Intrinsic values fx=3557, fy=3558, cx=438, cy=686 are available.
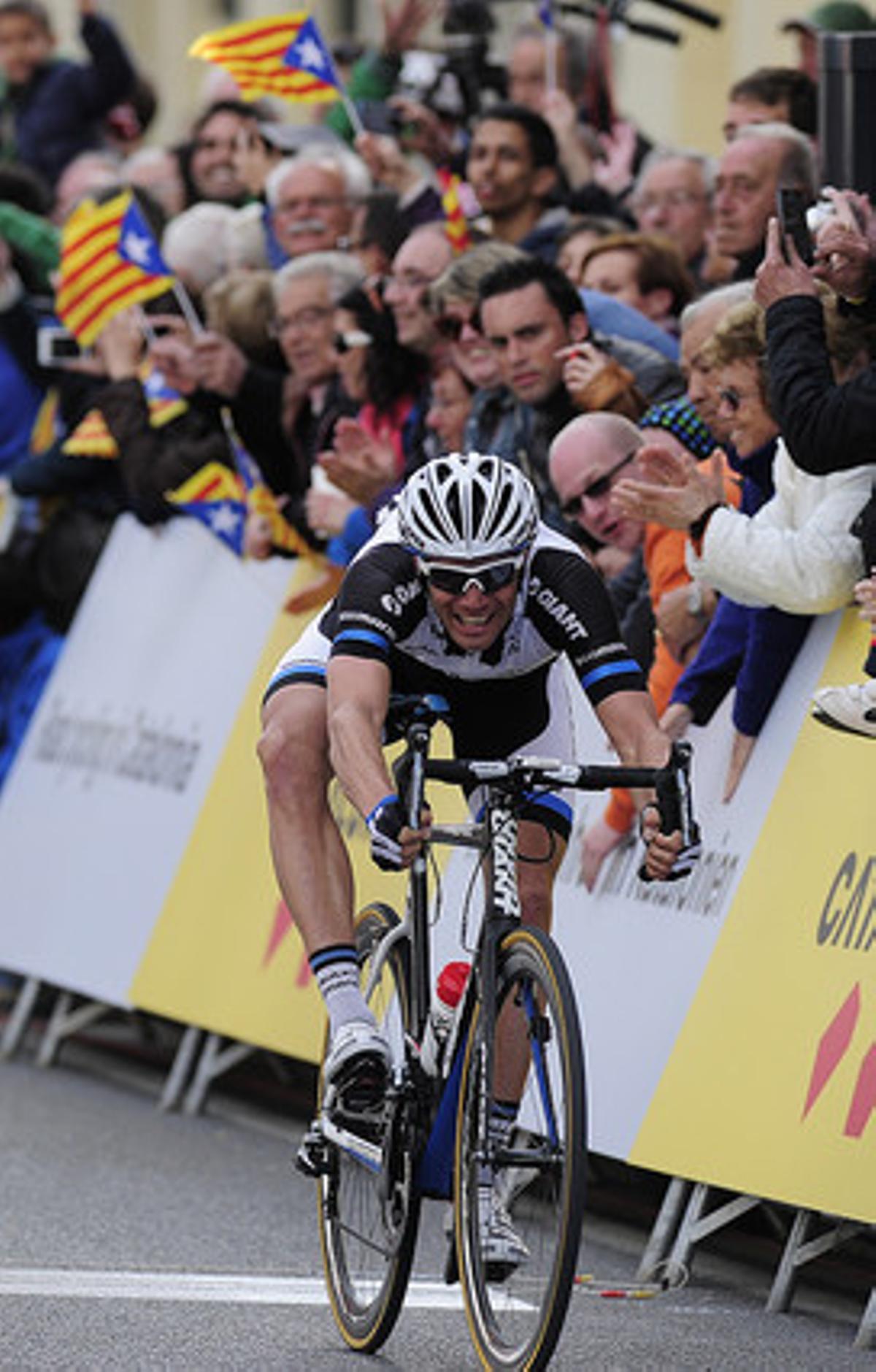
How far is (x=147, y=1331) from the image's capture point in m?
7.98

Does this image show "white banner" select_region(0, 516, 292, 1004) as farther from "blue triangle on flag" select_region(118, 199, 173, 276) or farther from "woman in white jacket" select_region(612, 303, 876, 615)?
"woman in white jacket" select_region(612, 303, 876, 615)

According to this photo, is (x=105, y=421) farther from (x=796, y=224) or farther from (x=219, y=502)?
(x=796, y=224)

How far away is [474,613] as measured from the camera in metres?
7.73

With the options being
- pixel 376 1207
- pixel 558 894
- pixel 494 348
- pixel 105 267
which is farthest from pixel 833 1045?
pixel 105 267

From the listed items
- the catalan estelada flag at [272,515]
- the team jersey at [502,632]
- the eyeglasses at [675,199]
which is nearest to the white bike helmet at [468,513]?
the team jersey at [502,632]

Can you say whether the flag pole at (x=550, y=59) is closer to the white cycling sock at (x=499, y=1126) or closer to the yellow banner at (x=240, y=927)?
the yellow banner at (x=240, y=927)

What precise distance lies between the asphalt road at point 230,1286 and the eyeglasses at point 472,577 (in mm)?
1689

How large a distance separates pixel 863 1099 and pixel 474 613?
1.56m

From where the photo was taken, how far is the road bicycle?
23.1 feet

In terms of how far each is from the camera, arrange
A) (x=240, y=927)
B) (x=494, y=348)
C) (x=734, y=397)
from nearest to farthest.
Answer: (x=734, y=397) < (x=494, y=348) < (x=240, y=927)

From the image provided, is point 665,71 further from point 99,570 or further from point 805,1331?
point 805,1331

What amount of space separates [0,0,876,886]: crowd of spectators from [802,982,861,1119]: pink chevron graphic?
30.4 inches

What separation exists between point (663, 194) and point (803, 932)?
14.7 ft

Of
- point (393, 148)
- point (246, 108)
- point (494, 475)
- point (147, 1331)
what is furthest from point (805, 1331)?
point (246, 108)
